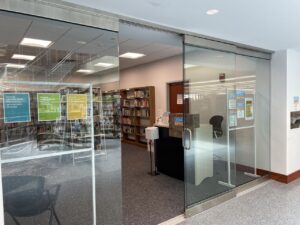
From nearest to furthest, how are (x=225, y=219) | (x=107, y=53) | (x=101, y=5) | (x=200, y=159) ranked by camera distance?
(x=101, y=5)
(x=107, y=53)
(x=225, y=219)
(x=200, y=159)

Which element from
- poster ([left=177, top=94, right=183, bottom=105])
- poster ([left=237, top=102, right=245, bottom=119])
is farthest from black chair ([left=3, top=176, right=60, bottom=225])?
poster ([left=177, top=94, right=183, bottom=105])

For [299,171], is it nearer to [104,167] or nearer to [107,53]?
[104,167]

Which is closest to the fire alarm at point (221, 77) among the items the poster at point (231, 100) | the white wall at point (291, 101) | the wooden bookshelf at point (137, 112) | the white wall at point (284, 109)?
the poster at point (231, 100)

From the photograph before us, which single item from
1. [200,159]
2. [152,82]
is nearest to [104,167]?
[200,159]

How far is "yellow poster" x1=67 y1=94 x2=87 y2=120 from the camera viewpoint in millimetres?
2480

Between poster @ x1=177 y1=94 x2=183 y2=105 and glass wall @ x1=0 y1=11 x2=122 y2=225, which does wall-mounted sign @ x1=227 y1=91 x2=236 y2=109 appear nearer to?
glass wall @ x1=0 y1=11 x2=122 y2=225

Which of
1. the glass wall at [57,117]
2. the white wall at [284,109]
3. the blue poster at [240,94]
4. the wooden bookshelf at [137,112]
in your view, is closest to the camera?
the glass wall at [57,117]

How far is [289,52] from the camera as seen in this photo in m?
4.53

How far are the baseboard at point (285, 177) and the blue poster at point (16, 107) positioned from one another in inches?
186

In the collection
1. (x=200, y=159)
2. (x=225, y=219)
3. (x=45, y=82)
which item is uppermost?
(x=45, y=82)

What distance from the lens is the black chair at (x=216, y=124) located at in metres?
4.04

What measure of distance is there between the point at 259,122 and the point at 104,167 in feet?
11.7

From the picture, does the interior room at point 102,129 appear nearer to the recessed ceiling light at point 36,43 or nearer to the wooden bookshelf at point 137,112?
the recessed ceiling light at point 36,43

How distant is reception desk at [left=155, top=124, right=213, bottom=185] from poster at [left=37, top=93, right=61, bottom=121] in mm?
2087
